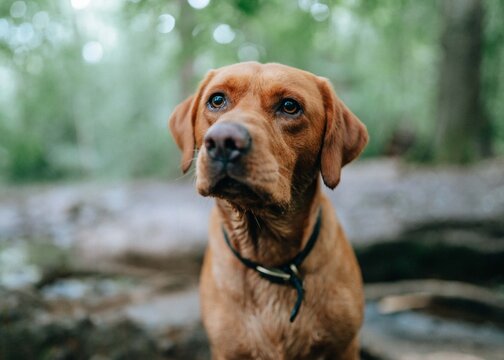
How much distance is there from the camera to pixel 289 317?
2328mm

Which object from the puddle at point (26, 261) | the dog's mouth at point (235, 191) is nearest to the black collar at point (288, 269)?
the dog's mouth at point (235, 191)

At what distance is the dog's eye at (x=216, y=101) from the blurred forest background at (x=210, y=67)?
3.79ft

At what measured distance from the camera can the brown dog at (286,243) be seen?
228 centimetres

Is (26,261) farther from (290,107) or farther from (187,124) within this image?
(290,107)

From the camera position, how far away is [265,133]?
2.04 metres

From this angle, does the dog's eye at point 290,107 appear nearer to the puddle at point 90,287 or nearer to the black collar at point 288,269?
the black collar at point 288,269

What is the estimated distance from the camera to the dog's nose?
183 centimetres

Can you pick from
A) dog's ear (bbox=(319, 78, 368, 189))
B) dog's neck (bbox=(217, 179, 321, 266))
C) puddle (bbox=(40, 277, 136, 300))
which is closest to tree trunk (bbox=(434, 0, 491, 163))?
puddle (bbox=(40, 277, 136, 300))

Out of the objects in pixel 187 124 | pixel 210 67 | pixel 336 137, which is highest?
pixel 210 67

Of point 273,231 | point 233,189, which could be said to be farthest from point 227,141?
point 273,231

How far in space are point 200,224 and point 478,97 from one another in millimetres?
6117

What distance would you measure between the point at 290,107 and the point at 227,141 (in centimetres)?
58

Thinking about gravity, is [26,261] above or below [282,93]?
below

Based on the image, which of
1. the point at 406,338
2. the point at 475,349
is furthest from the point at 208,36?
the point at 475,349
